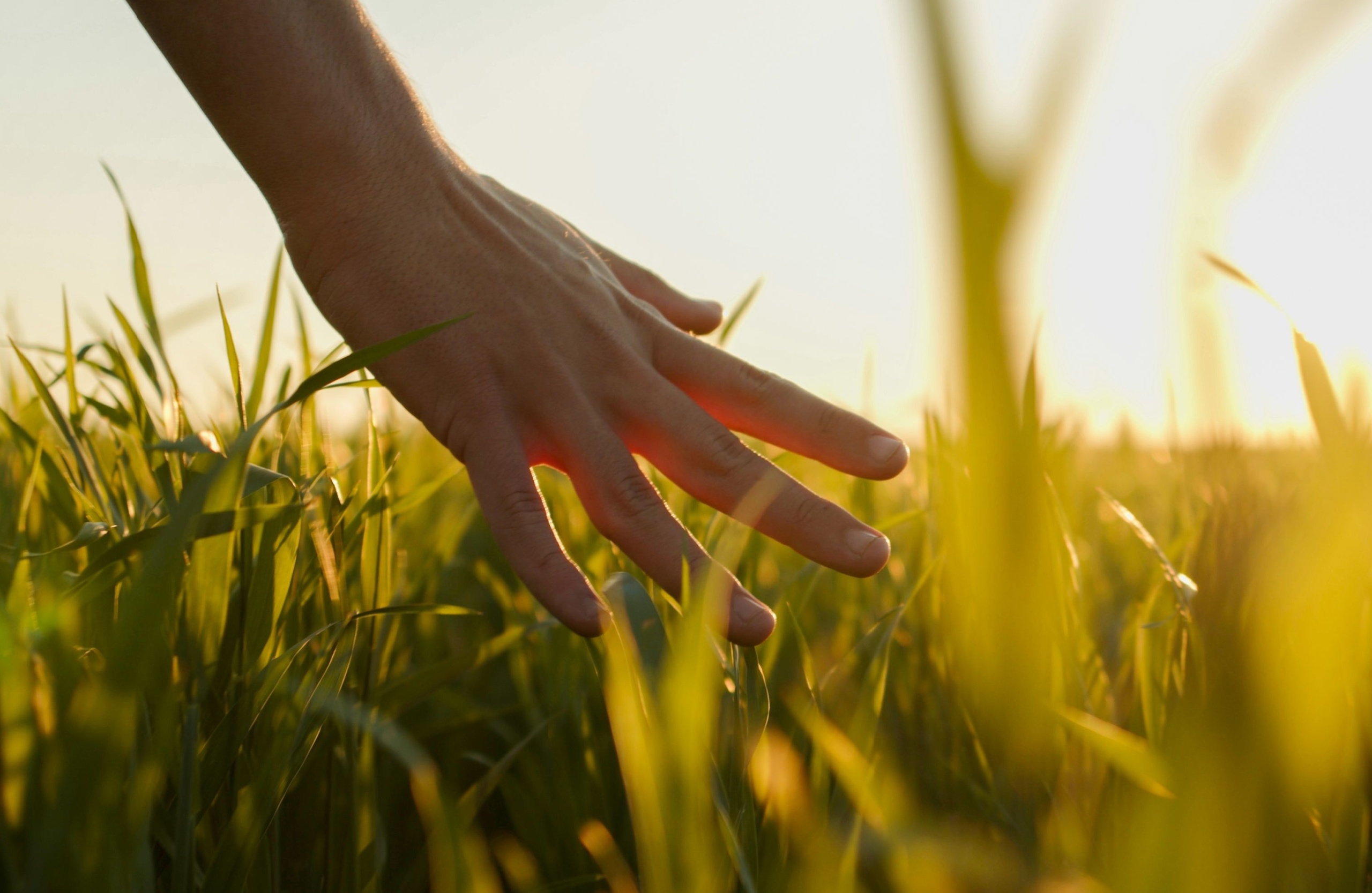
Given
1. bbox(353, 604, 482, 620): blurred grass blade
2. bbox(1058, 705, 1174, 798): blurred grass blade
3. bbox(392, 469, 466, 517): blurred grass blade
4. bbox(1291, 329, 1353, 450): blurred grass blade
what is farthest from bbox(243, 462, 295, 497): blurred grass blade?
bbox(1291, 329, 1353, 450): blurred grass blade

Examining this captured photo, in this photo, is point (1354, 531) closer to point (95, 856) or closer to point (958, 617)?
point (958, 617)

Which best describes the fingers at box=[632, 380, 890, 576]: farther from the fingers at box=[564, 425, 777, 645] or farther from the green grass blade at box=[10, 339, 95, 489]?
the green grass blade at box=[10, 339, 95, 489]


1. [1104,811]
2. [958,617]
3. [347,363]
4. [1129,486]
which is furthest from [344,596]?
[1129,486]

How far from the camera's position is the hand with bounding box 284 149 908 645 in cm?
100

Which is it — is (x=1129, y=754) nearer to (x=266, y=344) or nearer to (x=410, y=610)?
(x=410, y=610)

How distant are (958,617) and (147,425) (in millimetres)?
884

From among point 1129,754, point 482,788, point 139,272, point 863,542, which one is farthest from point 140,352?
point 1129,754

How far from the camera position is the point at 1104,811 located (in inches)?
31.2

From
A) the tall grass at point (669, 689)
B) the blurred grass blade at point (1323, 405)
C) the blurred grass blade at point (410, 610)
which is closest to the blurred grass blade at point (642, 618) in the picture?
the tall grass at point (669, 689)

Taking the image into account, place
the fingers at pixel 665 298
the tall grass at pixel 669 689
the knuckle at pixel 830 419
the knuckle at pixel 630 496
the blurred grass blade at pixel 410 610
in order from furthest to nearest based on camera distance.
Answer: the fingers at pixel 665 298
the knuckle at pixel 830 419
the knuckle at pixel 630 496
the blurred grass blade at pixel 410 610
the tall grass at pixel 669 689

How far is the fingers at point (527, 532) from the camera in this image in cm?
84

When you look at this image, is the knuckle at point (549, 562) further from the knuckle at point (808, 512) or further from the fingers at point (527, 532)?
the knuckle at point (808, 512)

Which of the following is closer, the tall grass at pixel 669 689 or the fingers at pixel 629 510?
the tall grass at pixel 669 689

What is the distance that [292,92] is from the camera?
0.98 meters
